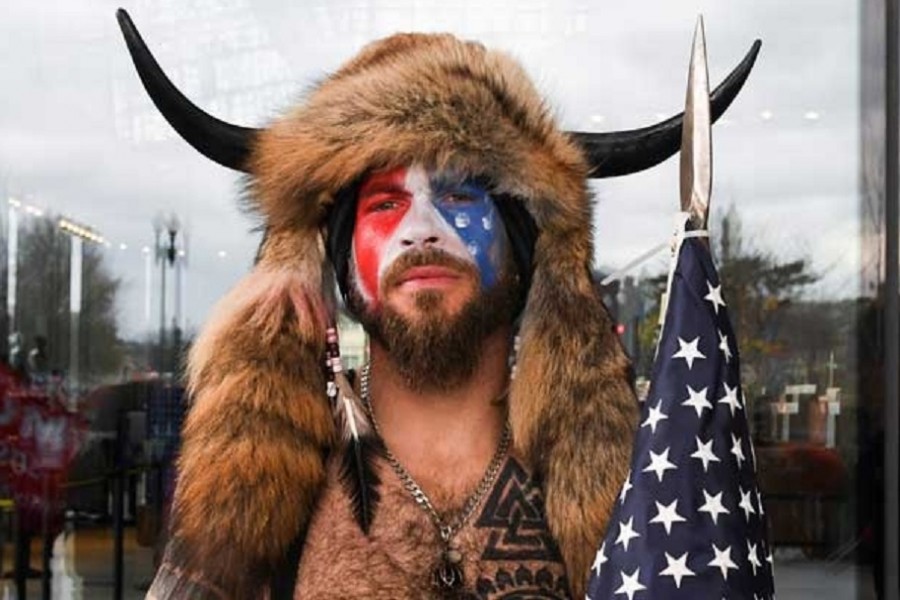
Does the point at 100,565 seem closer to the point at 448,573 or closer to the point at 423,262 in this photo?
the point at 448,573

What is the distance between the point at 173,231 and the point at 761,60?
139cm

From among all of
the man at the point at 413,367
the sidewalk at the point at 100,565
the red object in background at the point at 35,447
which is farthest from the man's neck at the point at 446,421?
the red object in background at the point at 35,447

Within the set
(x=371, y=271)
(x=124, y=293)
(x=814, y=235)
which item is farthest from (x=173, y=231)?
(x=814, y=235)

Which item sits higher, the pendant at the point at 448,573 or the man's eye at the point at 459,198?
the man's eye at the point at 459,198

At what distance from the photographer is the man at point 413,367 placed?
73.1 inches

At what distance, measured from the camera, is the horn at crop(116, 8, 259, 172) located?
1972 millimetres

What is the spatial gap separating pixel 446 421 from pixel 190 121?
1.85 ft

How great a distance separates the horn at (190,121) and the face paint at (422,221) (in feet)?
0.72

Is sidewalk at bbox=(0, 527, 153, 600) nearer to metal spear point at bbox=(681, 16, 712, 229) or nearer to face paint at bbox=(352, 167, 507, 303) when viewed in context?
face paint at bbox=(352, 167, 507, 303)

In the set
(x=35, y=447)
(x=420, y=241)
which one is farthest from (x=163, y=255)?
(x=420, y=241)

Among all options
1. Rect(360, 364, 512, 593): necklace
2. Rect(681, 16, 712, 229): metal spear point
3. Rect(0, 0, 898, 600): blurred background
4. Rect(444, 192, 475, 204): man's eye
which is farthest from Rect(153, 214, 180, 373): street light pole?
Rect(681, 16, 712, 229): metal spear point

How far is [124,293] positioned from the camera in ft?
10.2

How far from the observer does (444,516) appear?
6.26ft

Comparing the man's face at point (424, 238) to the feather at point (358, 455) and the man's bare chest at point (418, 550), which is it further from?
the man's bare chest at point (418, 550)
